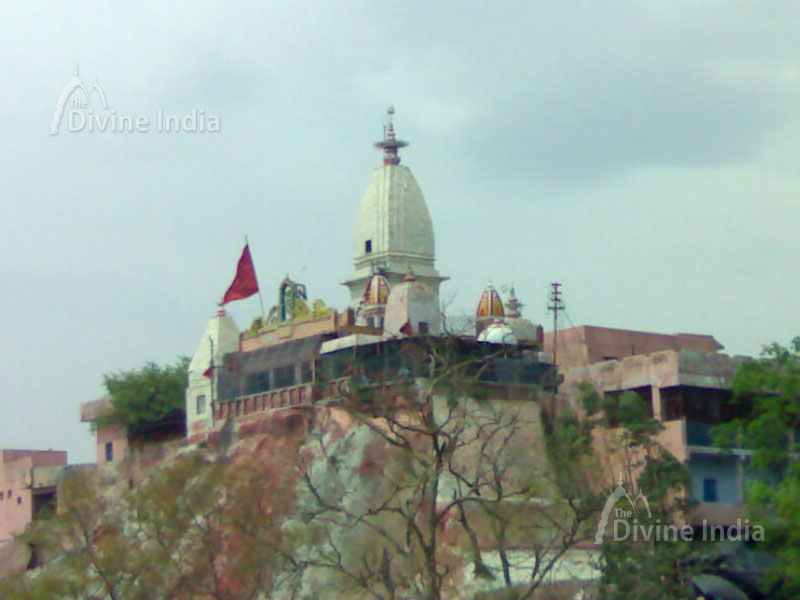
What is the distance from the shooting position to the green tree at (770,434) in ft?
137

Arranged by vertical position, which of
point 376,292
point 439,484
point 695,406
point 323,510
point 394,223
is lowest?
point 323,510

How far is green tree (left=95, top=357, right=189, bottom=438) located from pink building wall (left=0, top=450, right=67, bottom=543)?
8.11 ft

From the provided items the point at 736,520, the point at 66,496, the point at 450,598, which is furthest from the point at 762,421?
the point at 66,496

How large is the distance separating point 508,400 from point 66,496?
12430 mm

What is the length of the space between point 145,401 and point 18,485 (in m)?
5.36

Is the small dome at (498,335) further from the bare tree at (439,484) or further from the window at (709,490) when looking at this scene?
the window at (709,490)

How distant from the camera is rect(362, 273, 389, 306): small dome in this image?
161 ft

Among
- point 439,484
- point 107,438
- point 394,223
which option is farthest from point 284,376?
point 107,438

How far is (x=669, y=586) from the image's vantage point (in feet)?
128

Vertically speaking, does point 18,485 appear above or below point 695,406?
below

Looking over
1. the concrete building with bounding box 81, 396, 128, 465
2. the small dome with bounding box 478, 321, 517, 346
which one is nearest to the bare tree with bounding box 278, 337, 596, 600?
the small dome with bounding box 478, 321, 517, 346

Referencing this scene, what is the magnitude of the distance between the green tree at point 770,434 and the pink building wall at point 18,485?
23379 millimetres

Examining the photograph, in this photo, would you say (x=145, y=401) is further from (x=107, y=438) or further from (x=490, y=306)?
(x=490, y=306)

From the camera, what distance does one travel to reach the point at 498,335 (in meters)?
46.5
